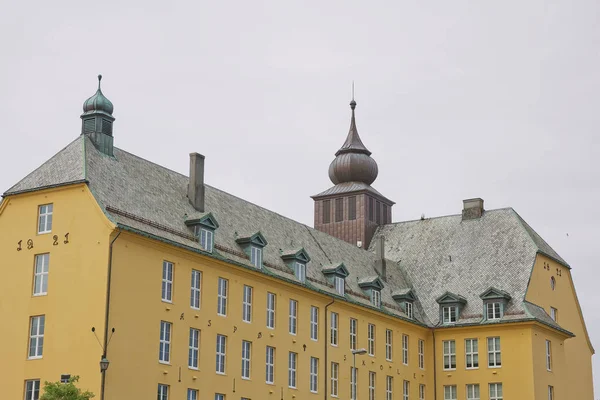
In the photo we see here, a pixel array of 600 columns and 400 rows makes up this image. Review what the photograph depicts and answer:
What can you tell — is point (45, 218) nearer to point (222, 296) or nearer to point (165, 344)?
point (165, 344)

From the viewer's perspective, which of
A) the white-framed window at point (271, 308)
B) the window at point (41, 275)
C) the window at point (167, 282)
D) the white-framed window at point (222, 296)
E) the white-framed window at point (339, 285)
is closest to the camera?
the window at point (41, 275)

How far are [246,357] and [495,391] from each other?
19840 millimetres

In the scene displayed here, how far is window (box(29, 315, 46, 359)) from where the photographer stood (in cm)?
4222

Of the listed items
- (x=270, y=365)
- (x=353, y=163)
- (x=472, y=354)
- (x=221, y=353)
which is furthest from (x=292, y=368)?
(x=353, y=163)

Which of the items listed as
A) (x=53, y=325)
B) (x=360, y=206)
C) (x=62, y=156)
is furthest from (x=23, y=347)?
(x=360, y=206)

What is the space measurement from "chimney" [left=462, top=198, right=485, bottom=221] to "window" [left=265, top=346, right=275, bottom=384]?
25.0m

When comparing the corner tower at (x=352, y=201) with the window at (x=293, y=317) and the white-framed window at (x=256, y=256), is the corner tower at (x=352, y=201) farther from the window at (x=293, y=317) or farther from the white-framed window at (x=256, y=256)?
the white-framed window at (x=256, y=256)

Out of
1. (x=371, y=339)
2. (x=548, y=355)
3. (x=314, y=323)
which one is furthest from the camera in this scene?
(x=548, y=355)

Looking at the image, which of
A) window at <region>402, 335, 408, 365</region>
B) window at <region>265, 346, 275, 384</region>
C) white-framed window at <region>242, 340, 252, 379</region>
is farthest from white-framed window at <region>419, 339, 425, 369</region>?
white-framed window at <region>242, 340, 252, 379</region>

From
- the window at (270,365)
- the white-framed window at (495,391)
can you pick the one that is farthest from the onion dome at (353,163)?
the window at (270,365)

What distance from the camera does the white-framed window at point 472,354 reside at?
209 feet

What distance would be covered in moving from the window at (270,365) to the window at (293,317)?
6.59 feet

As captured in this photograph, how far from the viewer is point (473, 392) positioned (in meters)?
63.5

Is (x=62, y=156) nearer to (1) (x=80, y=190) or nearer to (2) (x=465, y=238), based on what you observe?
(1) (x=80, y=190)
